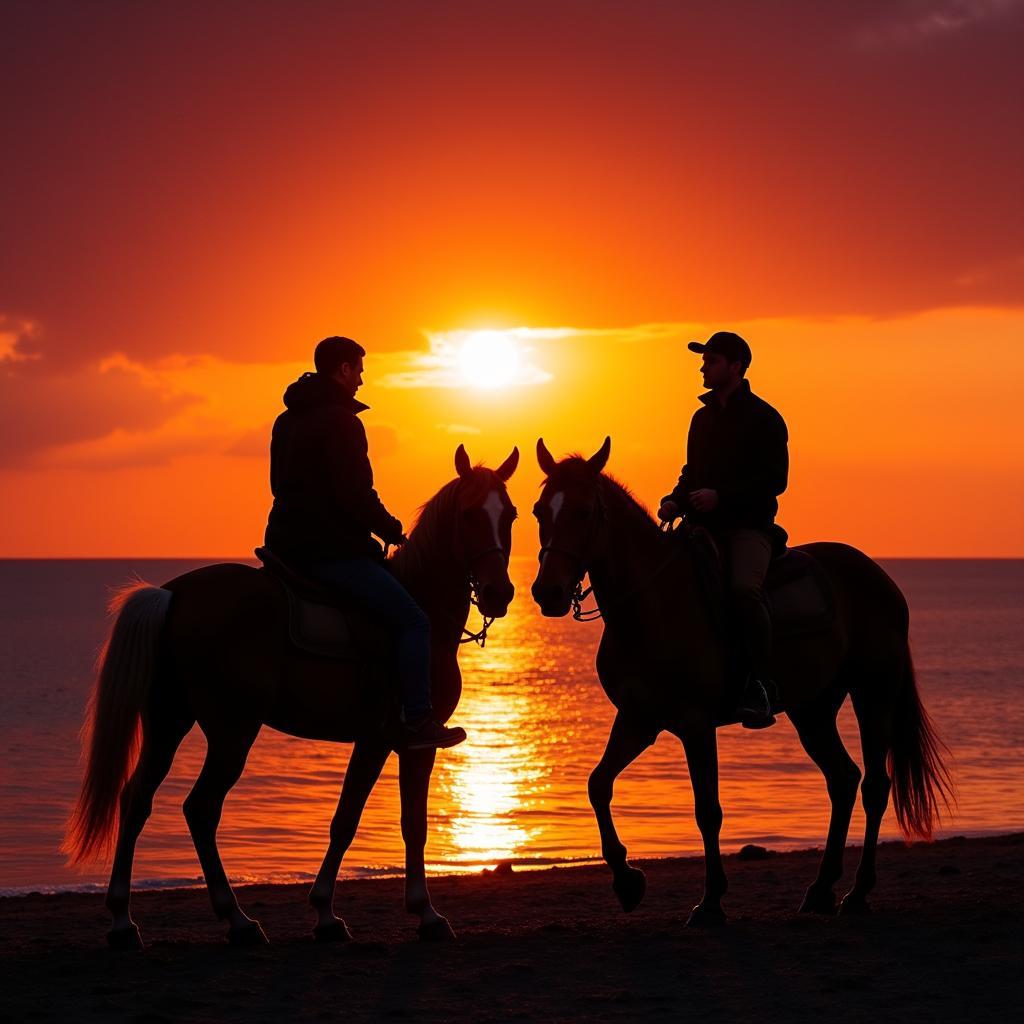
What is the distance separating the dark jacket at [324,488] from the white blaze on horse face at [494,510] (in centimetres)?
61

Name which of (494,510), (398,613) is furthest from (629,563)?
(398,613)

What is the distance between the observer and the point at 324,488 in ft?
28.8

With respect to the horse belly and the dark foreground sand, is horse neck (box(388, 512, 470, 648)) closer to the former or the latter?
the horse belly

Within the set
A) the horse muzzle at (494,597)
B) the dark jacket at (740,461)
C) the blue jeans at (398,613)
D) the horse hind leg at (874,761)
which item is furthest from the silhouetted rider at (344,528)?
the horse hind leg at (874,761)

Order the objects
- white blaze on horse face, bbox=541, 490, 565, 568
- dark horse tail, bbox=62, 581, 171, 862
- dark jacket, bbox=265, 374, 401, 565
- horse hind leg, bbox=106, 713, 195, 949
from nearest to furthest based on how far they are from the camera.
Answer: dark horse tail, bbox=62, 581, 171, 862, horse hind leg, bbox=106, 713, 195, 949, dark jacket, bbox=265, 374, 401, 565, white blaze on horse face, bbox=541, 490, 565, 568

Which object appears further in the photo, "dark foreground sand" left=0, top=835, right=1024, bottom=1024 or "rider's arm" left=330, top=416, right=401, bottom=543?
"rider's arm" left=330, top=416, right=401, bottom=543

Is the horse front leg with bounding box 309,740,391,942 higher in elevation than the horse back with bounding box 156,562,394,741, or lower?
lower

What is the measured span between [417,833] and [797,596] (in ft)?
9.92

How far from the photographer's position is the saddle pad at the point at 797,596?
32.2 ft

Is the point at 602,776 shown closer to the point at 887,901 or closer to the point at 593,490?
the point at 593,490

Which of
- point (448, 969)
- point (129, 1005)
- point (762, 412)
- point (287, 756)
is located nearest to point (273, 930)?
point (448, 969)

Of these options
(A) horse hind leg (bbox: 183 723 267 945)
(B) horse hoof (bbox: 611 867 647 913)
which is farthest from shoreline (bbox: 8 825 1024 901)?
(A) horse hind leg (bbox: 183 723 267 945)

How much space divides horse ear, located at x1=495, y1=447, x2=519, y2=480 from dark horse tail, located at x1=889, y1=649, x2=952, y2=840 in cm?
359

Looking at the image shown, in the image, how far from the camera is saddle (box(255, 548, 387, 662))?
8617mm
